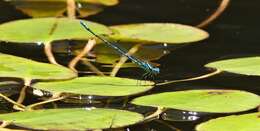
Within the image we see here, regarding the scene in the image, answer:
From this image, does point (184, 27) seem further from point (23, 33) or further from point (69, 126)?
point (69, 126)

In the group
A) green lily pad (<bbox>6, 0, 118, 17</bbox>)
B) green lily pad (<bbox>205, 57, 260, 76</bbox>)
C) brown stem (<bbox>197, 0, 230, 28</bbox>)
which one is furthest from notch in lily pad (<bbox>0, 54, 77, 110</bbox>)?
brown stem (<bbox>197, 0, 230, 28</bbox>)

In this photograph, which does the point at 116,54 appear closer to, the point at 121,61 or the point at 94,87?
the point at 121,61

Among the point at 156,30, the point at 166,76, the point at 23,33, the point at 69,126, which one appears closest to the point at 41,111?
the point at 69,126

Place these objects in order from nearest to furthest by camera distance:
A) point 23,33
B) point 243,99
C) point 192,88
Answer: point 243,99 < point 192,88 < point 23,33

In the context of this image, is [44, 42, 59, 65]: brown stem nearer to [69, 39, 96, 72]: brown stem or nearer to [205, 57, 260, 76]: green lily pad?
[69, 39, 96, 72]: brown stem

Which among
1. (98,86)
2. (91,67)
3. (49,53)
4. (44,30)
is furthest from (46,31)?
(98,86)
